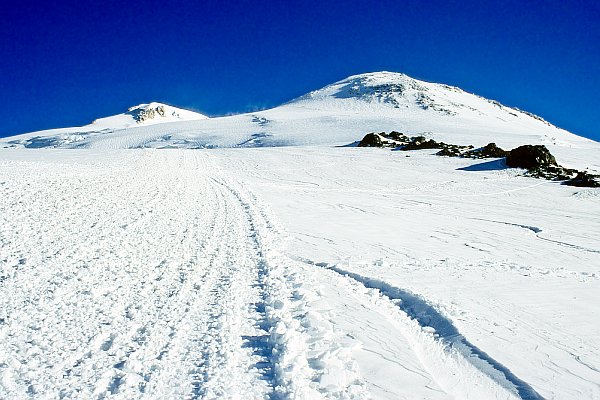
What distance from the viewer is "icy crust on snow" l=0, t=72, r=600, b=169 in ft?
186

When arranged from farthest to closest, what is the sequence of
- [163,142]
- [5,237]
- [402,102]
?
[402,102] < [163,142] < [5,237]

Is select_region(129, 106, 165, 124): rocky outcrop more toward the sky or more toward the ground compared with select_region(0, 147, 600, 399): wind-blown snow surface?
more toward the sky

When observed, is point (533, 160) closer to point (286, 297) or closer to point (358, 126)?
point (286, 297)

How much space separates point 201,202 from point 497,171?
20070 mm

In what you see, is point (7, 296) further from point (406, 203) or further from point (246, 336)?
point (406, 203)

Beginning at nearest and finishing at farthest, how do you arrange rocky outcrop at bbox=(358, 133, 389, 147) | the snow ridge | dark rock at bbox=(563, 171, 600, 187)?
the snow ridge → dark rock at bbox=(563, 171, 600, 187) → rocky outcrop at bbox=(358, 133, 389, 147)

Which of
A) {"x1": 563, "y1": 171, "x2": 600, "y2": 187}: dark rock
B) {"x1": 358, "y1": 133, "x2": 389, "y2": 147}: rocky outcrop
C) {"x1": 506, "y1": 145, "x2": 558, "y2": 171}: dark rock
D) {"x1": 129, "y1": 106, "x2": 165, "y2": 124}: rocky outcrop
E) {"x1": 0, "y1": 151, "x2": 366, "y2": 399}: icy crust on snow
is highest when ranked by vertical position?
{"x1": 129, "y1": 106, "x2": 165, "y2": 124}: rocky outcrop

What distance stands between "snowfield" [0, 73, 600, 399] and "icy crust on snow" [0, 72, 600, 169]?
25931mm

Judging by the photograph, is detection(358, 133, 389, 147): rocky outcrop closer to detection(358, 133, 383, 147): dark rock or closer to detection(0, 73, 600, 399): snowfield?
detection(358, 133, 383, 147): dark rock

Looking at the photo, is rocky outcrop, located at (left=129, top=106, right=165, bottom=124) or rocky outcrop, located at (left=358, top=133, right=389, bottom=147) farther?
rocky outcrop, located at (left=129, top=106, right=165, bottom=124)

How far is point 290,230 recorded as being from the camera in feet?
35.1

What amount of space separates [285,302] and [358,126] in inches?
2488

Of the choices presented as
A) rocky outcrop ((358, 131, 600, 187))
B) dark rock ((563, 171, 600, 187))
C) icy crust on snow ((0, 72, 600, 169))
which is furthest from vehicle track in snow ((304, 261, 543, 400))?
icy crust on snow ((0, 72, 600, 169))

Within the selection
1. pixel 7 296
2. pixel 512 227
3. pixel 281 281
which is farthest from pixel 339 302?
pixel 512 227
